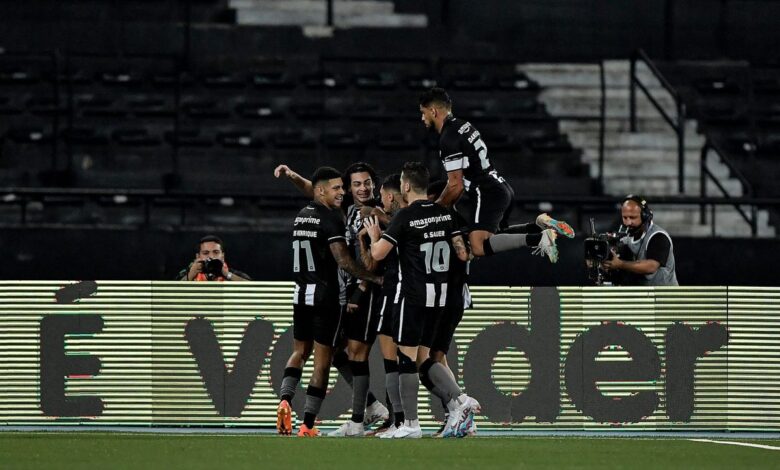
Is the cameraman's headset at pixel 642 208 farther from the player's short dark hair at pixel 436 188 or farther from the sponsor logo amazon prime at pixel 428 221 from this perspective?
the sponsor logo amazon prime at pixel 428 221

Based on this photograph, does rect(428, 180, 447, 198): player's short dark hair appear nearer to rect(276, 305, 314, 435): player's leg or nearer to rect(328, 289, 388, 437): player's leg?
rect(328, 289, 388, 437): player's leg

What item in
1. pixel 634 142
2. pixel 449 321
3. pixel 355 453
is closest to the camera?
pixel 355 453

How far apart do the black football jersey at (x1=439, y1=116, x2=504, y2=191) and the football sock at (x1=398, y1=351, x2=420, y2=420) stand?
56.9 inches

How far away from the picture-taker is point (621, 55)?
70.6ft

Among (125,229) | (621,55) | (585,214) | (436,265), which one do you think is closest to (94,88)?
(125,229)

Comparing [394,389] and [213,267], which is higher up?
[213,267]

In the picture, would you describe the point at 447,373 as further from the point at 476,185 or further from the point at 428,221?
the point at 476,185

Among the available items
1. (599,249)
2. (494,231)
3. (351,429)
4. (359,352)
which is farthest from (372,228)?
(599,249)

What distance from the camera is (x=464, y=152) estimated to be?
1090 cm

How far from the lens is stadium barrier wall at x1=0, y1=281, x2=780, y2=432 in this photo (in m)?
11.7

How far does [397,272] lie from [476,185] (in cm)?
109

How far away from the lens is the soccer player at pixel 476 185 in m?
10.8

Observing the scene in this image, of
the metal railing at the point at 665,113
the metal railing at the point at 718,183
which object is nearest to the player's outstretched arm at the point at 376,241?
the metal railing at the point at 718,183

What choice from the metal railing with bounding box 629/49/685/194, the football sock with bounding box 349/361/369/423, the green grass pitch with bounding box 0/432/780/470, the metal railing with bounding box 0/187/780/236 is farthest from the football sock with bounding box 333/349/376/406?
the metal railing with bounding box 629/49/685/194
